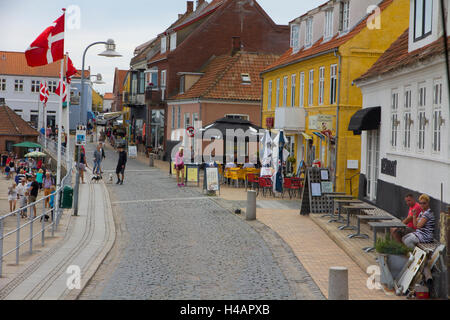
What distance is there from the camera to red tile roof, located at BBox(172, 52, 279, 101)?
45.2 m

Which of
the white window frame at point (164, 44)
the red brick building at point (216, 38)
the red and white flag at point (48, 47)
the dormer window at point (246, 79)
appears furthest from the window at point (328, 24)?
the white window frame at point (164, 44)

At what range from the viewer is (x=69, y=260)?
1384 centimetres

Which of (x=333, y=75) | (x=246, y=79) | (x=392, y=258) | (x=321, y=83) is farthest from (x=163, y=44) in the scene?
(x=392, y=258)

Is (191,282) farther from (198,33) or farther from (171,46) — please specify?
(171,46)

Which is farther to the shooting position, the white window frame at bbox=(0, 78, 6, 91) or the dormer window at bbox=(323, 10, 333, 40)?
the white window frame at bbox=(0, 78, 6, 91)

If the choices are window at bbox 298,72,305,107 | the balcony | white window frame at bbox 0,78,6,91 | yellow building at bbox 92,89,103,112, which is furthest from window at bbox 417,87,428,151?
yellow building at bbox 92,89,103,112

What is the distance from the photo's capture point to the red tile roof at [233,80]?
45.2m

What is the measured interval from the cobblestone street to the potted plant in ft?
3.94

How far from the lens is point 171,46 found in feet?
177

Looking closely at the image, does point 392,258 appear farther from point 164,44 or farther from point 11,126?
point 11,126

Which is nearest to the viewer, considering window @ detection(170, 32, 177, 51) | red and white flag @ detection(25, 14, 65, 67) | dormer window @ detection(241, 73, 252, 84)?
red and white flag @ detection(25, 14, 65, 67)

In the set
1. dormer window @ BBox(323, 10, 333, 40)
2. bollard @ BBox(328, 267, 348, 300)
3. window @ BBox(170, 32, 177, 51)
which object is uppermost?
window @ BBox(170, 32, 177, 51)

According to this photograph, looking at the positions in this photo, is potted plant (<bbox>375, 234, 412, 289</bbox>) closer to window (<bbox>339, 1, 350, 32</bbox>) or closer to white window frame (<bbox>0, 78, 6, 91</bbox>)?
window (<bbox>339, 1, 350, 32</bbox>)
